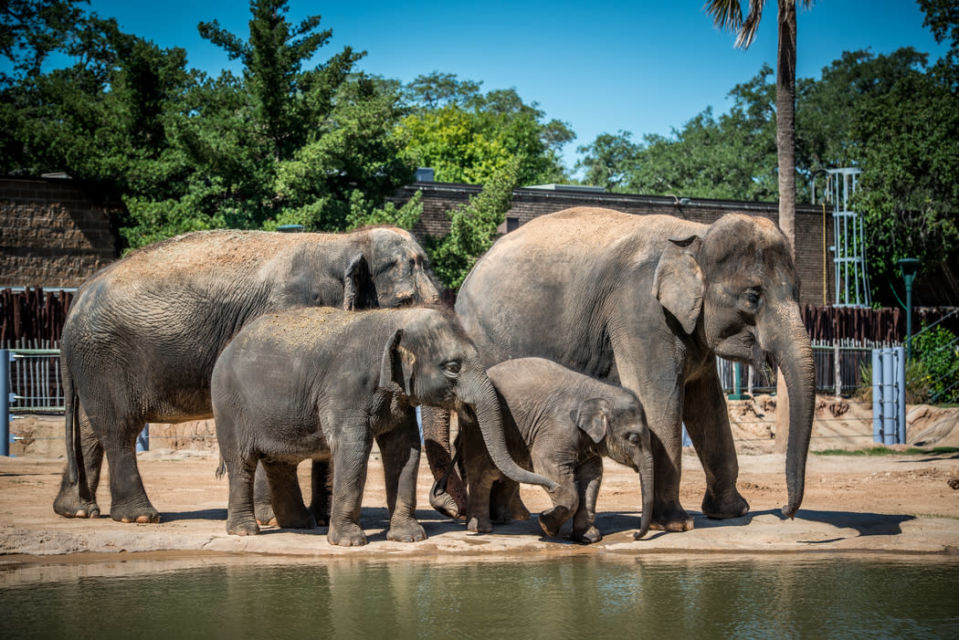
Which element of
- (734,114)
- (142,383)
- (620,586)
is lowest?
(620,586)

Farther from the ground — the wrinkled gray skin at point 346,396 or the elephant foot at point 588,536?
the wrinkled gray skin at point 346,396

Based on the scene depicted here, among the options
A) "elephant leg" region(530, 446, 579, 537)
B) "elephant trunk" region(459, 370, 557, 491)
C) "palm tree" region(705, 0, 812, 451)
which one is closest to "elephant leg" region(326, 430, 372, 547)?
"elephant trunk" region(459, 370, 557, 491)

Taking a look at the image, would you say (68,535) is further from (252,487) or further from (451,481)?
(451,481)

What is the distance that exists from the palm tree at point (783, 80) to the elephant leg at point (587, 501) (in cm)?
1000

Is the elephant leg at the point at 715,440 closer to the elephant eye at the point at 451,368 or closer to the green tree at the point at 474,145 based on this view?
the elephant eye at the point at 451,368

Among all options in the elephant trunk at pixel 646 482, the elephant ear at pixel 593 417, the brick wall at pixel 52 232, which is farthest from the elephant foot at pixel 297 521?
the brick wall at pixel 52 232

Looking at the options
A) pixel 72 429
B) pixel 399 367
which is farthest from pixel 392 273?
pixel 72 429

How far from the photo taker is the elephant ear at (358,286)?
33.8 feet

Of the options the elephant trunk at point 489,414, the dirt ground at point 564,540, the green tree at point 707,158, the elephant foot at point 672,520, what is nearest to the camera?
the elephant trunk at point 489,414

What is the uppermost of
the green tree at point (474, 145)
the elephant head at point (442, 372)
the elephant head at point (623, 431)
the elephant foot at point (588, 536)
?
the green tree at point (474, 145)

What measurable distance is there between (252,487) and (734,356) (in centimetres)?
425

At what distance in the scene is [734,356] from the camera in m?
9.61

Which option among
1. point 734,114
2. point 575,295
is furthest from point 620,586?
point 734,114

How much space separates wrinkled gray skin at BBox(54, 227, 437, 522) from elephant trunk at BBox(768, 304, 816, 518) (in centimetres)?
320
